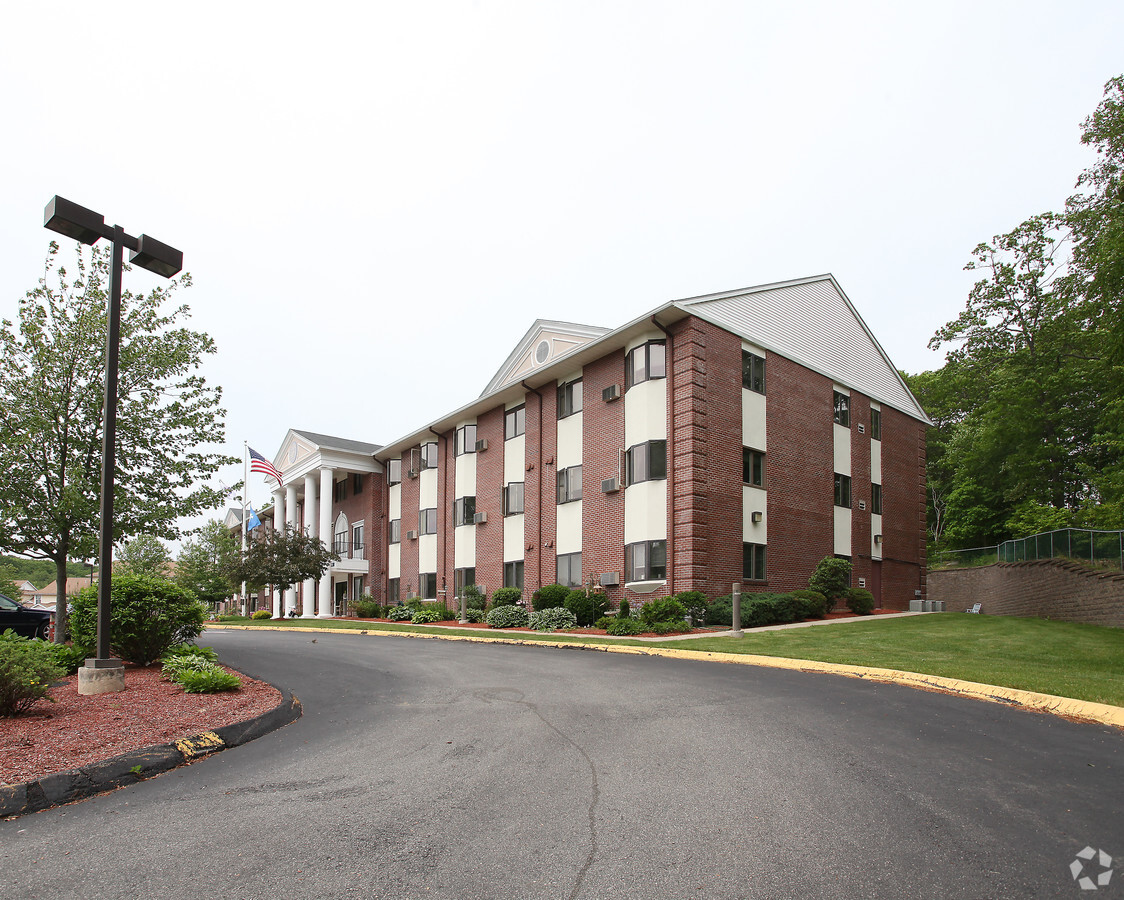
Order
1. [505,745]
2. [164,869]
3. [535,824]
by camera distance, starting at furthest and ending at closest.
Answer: [505,745], [535,824], [164,869]

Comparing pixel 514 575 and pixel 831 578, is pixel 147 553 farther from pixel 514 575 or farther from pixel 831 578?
pixel 831 578

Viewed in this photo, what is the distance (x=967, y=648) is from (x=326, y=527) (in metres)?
35.3

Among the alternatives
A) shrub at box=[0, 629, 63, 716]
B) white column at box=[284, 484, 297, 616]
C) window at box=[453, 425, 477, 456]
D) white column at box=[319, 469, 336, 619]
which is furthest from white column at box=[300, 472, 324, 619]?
shrub at box=[0, 629, 63, 716]

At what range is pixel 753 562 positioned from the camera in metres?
25.0

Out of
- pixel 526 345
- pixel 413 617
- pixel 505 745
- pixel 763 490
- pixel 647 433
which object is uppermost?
pixel 526 345

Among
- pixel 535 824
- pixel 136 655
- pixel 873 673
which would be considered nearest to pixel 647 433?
pixel 873 673

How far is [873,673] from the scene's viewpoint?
11.9 m

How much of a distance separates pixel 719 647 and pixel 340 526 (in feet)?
118

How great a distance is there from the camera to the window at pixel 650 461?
24.1 m

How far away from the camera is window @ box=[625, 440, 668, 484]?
24141 millimetres

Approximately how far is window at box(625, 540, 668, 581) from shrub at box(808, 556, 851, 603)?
5898mm

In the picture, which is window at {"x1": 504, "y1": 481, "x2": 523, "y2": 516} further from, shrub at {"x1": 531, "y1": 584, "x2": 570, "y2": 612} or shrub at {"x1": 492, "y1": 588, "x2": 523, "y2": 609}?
shrub at {"x1": 531, "y1": 584, "x2": 570, "y2": 612}

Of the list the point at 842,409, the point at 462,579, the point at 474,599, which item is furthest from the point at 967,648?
the point at 462,579

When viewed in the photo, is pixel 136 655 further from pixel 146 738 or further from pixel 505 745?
pixel 505 745
